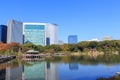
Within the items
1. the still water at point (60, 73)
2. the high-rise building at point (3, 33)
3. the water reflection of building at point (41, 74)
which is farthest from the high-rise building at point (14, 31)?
the still water at point (60, 73)

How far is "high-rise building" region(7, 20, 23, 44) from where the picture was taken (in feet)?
476

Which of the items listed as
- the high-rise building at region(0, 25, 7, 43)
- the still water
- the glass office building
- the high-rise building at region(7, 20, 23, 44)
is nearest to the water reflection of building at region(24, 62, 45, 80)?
the still water

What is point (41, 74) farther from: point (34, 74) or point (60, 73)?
point (60, 73)

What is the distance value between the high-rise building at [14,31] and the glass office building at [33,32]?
509cm

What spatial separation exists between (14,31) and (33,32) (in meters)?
18.5

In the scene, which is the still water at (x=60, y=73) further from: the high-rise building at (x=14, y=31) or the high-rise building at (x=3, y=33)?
the high-rise building at (x=3, y=33)

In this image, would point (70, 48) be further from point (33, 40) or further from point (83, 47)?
point (33, 40)

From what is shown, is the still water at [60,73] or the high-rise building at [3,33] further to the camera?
the high-rise building at [3,33]

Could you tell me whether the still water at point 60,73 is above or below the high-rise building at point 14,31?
below

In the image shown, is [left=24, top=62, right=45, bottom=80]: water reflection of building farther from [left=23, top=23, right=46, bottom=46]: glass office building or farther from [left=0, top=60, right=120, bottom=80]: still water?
[left=23, top=23, right=46, bottom=46]: glass office building

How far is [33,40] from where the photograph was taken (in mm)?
165125

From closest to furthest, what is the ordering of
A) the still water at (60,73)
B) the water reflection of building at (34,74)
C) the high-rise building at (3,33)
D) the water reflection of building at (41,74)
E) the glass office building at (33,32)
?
the still water at (60,73)
the water reflection of building at (41,74)
the water reflection of building at (34,74)
the high-rise building at (3,33)
the glass office building at (33,32)

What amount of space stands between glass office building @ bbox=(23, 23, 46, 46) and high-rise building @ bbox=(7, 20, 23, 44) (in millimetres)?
5090

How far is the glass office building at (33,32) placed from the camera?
16462cm
